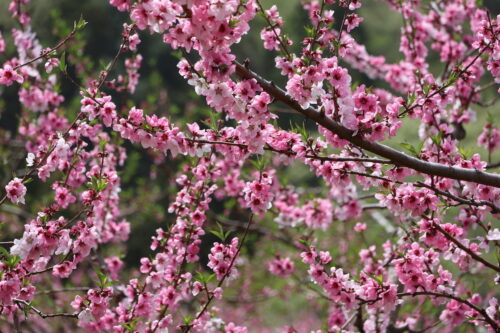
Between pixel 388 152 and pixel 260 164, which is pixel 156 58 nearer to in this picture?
pixel 260 164

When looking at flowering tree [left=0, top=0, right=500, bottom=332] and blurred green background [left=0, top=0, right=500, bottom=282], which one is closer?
flowering tree [left=0, top=0, right=500, bottom=332]

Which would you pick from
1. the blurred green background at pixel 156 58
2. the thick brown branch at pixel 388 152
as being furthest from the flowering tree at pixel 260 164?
the blurred green background at pixel 156 58

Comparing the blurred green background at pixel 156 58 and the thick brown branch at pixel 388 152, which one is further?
the blurred green background at pixel 156 58

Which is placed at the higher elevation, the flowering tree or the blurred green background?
the blurred green background

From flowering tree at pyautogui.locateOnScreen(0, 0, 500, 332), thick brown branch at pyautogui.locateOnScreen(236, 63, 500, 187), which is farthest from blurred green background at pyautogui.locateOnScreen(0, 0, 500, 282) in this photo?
thick brown branch at pyautogui.locateOnScreen(236, 63, 500, 187)

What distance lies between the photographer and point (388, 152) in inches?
101

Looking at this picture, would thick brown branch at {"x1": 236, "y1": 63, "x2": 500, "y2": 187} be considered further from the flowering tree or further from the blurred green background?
the blurred green background

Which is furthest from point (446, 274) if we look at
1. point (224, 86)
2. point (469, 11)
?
point (469, 11)

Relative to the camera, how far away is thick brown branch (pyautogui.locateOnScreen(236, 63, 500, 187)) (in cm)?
255

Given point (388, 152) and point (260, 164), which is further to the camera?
point (260, 164)

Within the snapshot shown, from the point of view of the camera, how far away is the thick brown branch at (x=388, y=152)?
8.37 feet

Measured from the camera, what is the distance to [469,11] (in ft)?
18.7

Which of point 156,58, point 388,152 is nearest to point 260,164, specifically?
point 388,152

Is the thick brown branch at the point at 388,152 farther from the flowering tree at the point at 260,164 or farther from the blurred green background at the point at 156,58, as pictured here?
the blurred green background at the point at 156,58
